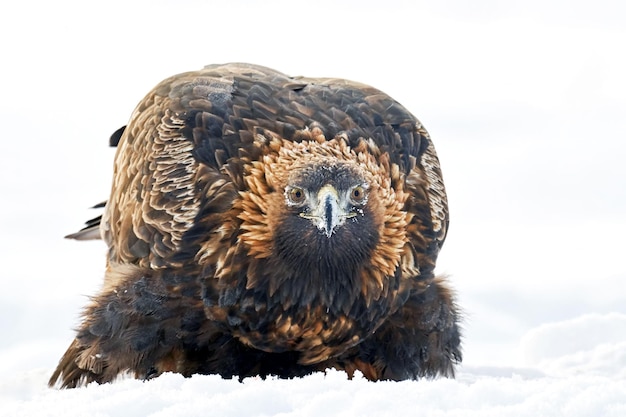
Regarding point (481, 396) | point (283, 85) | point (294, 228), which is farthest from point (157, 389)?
point (283, 85)

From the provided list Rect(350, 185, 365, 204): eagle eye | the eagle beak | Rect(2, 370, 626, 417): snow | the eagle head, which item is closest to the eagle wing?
the eagle head

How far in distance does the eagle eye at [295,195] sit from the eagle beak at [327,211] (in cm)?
8

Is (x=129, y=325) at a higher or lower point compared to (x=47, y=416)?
higher

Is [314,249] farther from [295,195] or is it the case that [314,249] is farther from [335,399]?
[335,399]

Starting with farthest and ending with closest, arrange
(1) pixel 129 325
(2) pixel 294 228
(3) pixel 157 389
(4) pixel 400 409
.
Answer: (1) pixel 129 325, (2) pixel 294 228, (3) pixel 157 389, (4) pixel 400 409

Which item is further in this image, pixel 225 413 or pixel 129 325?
pixel 129 325

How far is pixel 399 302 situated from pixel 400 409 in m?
2.45

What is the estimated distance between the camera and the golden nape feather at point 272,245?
673cm

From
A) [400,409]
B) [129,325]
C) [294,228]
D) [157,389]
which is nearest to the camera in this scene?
[400,409]

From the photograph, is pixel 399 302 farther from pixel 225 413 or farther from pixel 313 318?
pixel 225 413

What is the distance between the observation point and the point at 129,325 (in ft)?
23.1

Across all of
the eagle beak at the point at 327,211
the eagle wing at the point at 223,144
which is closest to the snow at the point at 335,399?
the eagle beak at the point at 327,211

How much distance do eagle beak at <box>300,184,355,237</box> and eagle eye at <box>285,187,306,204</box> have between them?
3.3 inches

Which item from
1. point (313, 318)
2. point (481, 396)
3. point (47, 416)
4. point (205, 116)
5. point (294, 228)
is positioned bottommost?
point (47, 416)
